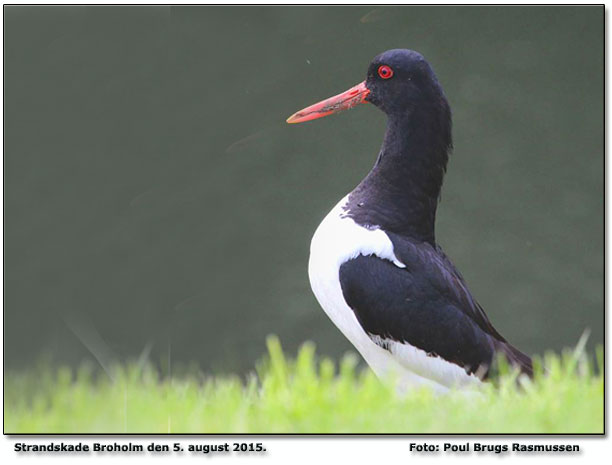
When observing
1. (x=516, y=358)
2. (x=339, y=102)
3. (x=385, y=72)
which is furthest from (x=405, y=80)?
(x=516, y=358)

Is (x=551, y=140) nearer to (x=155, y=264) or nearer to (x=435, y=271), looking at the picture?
(x=435, y=271)

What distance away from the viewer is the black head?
5.25 m

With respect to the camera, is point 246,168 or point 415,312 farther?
point 246,168

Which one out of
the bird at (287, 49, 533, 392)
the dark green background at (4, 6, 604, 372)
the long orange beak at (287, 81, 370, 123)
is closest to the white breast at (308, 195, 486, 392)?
the bird at (287, 49, 533, 392)

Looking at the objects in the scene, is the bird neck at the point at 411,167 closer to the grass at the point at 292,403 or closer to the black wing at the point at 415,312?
the black wing at the point at 415,312

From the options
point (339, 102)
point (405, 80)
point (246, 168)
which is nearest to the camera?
point (405, 80)

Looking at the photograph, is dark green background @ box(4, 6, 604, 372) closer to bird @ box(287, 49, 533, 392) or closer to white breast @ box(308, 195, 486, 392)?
bird @ box(287, 49, 533, 392)

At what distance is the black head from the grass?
44.4 inches

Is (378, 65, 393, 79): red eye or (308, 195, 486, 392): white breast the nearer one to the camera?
(308, 195, 486, 392): white breast

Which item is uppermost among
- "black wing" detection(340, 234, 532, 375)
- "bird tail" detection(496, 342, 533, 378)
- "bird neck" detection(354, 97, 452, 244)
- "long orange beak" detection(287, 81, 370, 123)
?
"long orange beak" detection(287, 81, 370, 123)

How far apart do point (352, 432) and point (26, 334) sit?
55.7 inches

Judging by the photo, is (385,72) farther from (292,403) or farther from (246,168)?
(292,403)

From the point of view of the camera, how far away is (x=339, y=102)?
539cm

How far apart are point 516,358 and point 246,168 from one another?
152 centimetres
